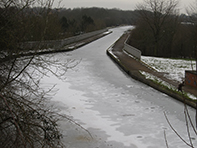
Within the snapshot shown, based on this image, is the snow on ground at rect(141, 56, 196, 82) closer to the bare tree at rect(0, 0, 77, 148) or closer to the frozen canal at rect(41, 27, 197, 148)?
the frozen canal at rect(41, 27, 197, 148)

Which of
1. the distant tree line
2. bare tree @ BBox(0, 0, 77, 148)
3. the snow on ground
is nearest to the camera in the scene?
bare tree @ BBox(0, 0, 77, 148)

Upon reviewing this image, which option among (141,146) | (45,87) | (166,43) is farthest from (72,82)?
(166,43)

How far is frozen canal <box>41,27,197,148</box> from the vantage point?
6516 millimetres

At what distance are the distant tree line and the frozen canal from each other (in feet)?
27.0

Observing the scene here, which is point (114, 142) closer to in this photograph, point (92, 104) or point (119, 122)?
point (119, 122)

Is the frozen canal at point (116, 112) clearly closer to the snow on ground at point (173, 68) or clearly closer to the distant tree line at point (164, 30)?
the snow on ground at point (173, 68)

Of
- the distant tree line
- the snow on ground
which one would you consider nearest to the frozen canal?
the snow on ground

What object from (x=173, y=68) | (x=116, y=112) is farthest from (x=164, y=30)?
(x=116, y=112)

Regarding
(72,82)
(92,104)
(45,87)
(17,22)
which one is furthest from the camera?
(72,82)

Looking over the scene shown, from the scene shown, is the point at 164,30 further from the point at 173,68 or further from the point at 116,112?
the point at 116,112

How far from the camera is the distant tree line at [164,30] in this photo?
104 feet

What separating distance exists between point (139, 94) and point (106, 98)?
1512 mm

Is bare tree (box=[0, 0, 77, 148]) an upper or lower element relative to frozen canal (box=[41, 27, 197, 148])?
upper

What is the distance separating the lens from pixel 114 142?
645 centimetres
